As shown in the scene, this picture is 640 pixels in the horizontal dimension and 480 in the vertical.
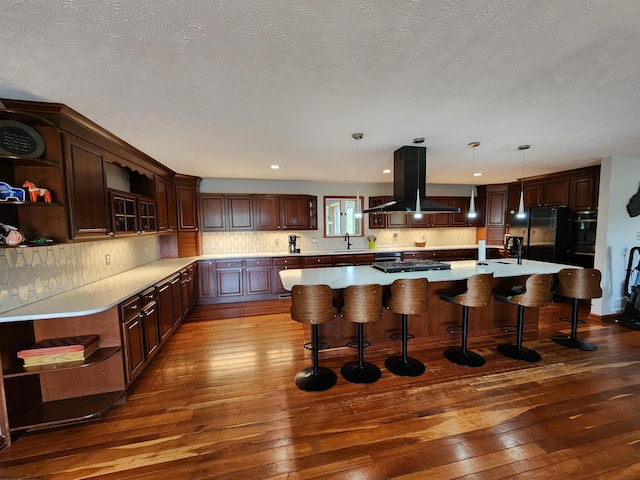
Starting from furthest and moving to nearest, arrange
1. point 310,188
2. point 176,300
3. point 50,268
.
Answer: point 310,188 < point 176,300 < point 50,268

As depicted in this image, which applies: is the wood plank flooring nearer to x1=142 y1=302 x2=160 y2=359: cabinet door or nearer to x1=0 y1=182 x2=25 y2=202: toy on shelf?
x1=142 y1=302 x2=160 y2=359: cabinet door

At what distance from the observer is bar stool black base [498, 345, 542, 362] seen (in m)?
2.88

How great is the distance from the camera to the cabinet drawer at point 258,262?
513cm

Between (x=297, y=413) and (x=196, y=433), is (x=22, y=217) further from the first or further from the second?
(x=297, y=413)

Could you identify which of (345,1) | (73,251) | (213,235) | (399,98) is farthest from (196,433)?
(213,235)

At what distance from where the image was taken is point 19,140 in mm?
1940

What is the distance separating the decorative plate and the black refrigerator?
22.5ft

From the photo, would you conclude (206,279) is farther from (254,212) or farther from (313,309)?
(313,309)

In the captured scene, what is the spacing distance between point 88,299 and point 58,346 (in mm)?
382

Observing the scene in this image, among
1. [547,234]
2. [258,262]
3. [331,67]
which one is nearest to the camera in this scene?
[331,67]

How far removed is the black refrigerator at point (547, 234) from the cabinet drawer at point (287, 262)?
457cm

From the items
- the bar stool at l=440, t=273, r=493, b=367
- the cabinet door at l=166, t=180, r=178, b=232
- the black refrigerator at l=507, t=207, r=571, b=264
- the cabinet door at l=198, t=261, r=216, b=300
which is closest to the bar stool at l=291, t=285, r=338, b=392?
the bar stool at l=440, t=273, r=493, b=367

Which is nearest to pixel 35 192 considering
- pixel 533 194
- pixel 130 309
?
pixel 130 309

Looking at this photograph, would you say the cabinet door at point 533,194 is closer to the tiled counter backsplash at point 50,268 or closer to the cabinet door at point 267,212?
the cabinet door at point 267,212
